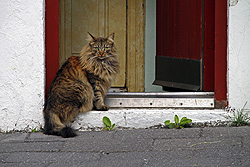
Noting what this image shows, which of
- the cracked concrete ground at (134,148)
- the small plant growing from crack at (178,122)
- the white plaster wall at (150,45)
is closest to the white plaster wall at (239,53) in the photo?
the cracked concrete ground at (134,148)

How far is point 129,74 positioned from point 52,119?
100 inches

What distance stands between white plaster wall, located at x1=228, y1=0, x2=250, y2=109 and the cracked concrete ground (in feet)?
1.42

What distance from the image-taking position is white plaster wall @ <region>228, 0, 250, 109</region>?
15.2ft

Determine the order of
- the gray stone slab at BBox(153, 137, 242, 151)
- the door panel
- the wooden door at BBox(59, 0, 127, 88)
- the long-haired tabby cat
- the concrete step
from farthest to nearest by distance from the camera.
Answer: the wooden door at BBox(59, 0, 127, 88) < the door panel < the concrete step < the long-haired tabby cat < the gray stone slab at BBox(153, 137, 242, 151)

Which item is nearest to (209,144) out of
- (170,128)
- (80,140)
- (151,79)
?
(170,128)

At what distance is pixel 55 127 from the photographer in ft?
14.5

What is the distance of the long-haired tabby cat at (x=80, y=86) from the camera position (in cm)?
450

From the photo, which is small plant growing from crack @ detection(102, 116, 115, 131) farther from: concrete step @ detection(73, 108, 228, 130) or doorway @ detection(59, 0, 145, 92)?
doorway @ detection(59, 0, 145, 92)

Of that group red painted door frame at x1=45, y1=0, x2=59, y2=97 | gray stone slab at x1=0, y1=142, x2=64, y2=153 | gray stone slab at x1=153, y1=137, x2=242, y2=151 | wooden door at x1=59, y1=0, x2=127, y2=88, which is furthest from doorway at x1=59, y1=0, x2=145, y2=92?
gray stone slab at x1=153, y1=137, x2=242, y2=151

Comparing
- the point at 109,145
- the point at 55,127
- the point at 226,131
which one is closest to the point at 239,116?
the point at 226,131

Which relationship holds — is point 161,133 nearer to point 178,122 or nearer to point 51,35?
point 178,122

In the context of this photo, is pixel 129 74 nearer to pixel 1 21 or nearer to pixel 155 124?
pixel 155 124

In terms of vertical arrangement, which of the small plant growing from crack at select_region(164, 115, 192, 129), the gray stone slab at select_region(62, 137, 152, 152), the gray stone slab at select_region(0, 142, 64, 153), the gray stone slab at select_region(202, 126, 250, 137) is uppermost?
the small plant growing from crack at select_region(164, 115, 192, 129)

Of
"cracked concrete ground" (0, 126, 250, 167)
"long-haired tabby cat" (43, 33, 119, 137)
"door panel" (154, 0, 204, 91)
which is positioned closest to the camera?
"cracked concrete ground" (0, 126, 250, 167)
